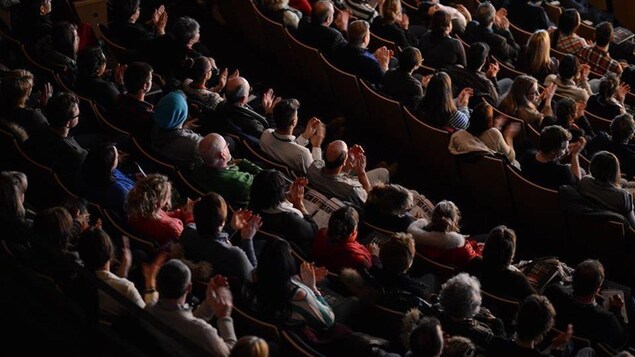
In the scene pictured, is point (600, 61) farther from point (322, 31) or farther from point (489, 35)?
point (322, 31)

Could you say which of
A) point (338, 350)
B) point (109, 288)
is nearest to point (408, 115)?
point (338, 350)

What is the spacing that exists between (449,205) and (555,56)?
3518 mm

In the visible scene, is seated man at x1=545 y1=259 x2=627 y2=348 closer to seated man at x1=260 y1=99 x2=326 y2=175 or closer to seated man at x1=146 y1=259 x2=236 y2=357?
seated man at x1=146 y1=259 x2=236 y2=357

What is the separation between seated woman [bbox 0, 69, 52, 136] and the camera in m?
5.89

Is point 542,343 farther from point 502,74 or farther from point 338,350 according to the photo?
point 502,74

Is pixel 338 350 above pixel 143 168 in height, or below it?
above

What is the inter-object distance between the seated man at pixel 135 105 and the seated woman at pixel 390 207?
5.10 ft

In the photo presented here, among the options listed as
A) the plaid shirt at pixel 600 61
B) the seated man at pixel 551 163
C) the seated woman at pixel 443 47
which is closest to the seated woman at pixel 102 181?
the seated man at pixel 551 163

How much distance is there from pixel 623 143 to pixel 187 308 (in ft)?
10.9

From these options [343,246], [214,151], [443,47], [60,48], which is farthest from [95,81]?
[443,47]

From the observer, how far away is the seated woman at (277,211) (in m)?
5.15

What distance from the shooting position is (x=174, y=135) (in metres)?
5.97

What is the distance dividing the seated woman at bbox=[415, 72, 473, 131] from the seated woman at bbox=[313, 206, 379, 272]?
5.52ft

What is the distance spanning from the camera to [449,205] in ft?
17.1
